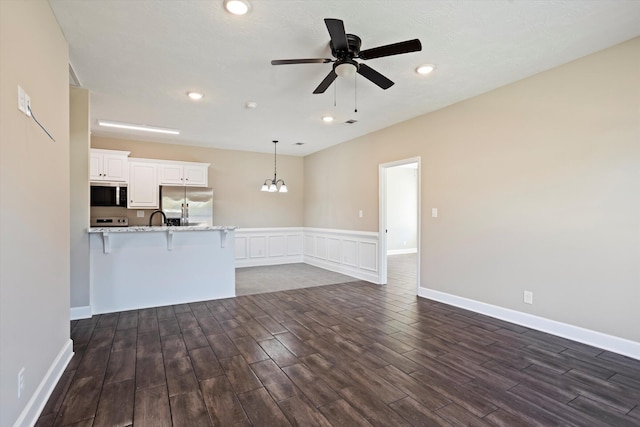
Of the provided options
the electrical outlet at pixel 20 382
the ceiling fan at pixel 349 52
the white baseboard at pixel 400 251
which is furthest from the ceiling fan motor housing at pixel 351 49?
the white baseboard at pixel 400 251

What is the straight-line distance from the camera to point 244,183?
7.53 meters

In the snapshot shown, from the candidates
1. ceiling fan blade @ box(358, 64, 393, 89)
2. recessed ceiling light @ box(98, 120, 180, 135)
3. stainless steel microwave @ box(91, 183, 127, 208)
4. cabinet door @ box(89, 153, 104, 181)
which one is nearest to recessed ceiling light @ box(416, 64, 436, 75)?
ceiling fan blade @ box(358, 64, 393, 89)

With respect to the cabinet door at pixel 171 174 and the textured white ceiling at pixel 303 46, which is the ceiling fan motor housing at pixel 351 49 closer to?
the textured white ceiling at pixel 303 46

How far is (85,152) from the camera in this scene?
3742mm

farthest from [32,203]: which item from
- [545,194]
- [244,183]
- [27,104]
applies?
[244,183]

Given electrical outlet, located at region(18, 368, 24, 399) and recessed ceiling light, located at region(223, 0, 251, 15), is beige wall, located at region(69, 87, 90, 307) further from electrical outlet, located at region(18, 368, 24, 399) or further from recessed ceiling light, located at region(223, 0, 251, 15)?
recessed ceiling light, located at region(223, 0, 251, 15)

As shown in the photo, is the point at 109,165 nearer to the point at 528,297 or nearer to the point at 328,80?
the point at 328,80

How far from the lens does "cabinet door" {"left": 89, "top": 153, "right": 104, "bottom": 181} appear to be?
566 cm

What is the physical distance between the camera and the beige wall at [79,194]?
3.68m

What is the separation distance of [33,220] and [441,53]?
3.46m

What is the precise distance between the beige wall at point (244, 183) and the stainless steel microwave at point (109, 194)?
2.05 feet

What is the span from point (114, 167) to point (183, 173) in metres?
1.20

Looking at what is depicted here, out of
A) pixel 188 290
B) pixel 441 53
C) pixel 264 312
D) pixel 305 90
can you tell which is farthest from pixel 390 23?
pixel 188 290

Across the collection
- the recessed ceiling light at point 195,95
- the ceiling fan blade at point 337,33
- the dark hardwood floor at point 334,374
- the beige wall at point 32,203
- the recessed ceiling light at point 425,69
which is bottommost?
the dark hardwood floor at point 334,374
